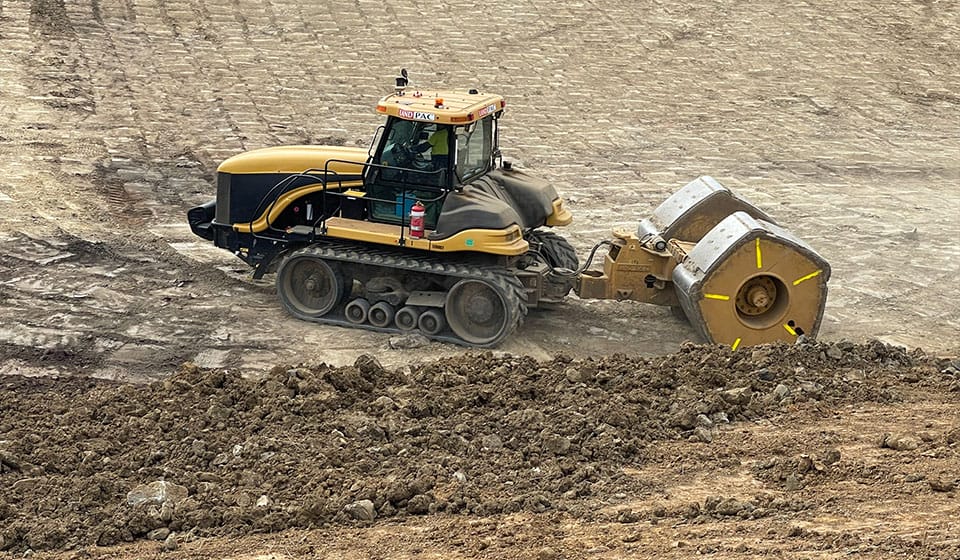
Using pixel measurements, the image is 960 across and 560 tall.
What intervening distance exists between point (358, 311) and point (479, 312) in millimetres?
1202

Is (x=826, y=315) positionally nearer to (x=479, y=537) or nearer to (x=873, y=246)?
(x=873, y=246)

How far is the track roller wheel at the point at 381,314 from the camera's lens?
478 inches

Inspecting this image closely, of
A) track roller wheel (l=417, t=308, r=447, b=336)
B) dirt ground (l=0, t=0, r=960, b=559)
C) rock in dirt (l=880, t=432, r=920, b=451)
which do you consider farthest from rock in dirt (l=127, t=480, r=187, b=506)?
track roller wheel (l=417, t=308, r=447, b=336)

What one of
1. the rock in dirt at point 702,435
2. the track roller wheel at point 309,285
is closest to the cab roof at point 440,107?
the track roller wheel at point 309,285

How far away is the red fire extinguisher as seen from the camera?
1181cm

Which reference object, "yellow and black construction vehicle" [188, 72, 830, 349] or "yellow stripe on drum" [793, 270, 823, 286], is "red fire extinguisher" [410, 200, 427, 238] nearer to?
"yellow and black construction vehicle" [188, 72, 830, 349]

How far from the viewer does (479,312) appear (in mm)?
11977

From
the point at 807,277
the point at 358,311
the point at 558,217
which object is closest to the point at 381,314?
the point at 358,311

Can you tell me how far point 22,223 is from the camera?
15.0m

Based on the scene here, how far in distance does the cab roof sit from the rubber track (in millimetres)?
1376

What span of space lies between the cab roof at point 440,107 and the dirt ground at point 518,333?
214 centimetres

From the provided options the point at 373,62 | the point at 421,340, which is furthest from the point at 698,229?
the point at 373,62

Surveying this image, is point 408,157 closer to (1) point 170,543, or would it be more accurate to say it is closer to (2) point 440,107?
(2) point 440,107

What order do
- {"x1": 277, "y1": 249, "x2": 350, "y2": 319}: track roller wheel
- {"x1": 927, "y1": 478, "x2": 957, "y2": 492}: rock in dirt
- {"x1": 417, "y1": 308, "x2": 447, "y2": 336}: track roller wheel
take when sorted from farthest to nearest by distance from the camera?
{"x1": 277, "y1": 249, "x2": 350, "y2": 319}: track roller wheel
{"x1": 417, "y1": 308, "x2": 447, "y2": 336}: track roller wheel
{"x1": 927, "y1": 478, "x2": 957, "y2": 492}: rock in dirt
